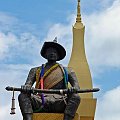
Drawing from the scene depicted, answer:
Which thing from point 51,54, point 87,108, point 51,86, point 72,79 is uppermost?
point 87,108

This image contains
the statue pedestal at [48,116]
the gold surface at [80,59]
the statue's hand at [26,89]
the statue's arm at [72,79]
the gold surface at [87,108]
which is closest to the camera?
the statue's hand at [26,89]

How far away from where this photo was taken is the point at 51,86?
1334 cm

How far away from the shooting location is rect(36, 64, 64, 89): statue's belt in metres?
13.4

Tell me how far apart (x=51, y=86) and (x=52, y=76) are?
207mm

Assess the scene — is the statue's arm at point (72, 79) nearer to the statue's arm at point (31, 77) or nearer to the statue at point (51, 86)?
the statue at point (51, 86)

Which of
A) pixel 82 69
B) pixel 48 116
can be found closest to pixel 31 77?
pixel 48 116

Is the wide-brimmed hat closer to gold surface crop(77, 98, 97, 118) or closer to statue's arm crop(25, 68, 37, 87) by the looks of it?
statue's arm crop(25, 68, 37, 87)

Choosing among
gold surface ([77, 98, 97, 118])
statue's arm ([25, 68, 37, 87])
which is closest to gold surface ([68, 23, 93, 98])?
gold surface ([77, 98, 97, 118])

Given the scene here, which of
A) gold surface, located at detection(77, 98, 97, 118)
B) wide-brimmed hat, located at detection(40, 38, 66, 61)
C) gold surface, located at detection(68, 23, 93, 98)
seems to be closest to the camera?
wide-brimmed hat, located at detection(40, 38, 66, 61)

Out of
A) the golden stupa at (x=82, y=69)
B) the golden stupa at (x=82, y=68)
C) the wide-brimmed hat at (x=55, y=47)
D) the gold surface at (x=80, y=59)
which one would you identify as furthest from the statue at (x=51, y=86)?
the gold surface at (x=80, y=59)

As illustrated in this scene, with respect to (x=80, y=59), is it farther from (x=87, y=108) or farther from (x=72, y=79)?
(x=72, y=79)

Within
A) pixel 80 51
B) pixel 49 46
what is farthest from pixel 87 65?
pixel 49 46

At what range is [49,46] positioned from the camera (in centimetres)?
1356

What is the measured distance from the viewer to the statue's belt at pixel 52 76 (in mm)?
13375
